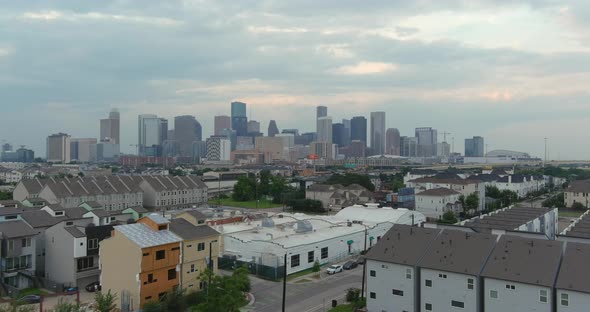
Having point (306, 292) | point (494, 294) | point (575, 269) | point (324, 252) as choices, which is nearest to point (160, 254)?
point (306, 292)

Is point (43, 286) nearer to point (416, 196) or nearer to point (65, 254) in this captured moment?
point (65, 254)

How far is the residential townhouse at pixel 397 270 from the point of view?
18234 millimetres

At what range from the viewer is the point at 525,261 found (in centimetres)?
1656

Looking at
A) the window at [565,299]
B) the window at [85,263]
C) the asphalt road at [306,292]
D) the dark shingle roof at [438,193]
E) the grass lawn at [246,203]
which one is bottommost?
the asphalt road at [306,292]

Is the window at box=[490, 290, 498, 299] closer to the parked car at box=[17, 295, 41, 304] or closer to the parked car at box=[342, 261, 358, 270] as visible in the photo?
the parked car at box=[342, 261, 358, 270]

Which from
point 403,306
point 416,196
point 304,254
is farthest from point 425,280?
point 416,196

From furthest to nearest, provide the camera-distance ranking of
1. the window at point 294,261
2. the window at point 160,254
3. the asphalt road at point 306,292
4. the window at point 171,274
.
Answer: the window at point 294,261, the window at point 171,274, the window at point 160,254, the asphalt road at point 306,292

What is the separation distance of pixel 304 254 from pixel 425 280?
34.8 feet

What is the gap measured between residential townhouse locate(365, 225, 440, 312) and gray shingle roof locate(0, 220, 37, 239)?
674 inches

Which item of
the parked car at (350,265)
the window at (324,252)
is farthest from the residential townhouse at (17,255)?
the parked car at (350,265)

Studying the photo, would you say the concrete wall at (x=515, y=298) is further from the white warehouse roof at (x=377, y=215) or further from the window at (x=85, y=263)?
the white warehouse roof at (x=377, y=215)

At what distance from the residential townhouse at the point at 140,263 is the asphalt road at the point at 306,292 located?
4.21 meters

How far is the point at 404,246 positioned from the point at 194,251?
32.5 feet

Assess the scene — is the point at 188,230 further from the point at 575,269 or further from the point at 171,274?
the point at 575,269
